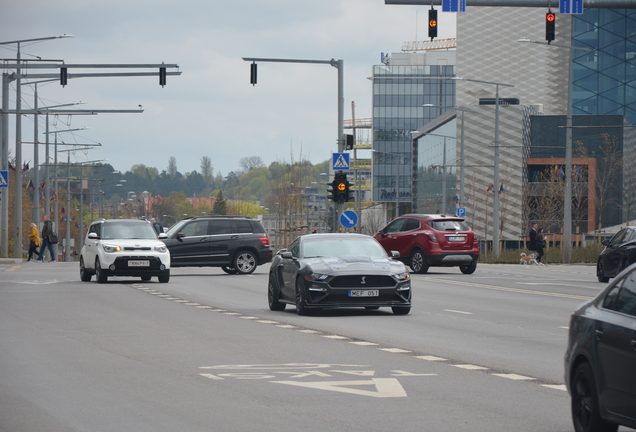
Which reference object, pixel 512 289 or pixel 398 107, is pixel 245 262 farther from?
pixel 398 107

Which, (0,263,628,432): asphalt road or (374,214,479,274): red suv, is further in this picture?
(374,214,479,274): red suv

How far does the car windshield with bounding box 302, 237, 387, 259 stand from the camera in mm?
19453

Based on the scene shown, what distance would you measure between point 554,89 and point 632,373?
121 metres

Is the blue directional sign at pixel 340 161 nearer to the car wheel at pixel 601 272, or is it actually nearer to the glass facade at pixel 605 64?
the car wheel at pixel 601 272

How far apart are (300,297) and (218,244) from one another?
1569 centimetres

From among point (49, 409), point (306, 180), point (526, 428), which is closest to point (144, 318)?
point (49, 409)

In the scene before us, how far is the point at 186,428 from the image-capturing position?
7.81 metres

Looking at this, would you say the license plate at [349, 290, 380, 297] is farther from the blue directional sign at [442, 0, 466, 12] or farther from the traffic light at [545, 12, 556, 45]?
the traffic light at [545, 12, 556, 45]

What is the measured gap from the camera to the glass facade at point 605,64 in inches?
4077

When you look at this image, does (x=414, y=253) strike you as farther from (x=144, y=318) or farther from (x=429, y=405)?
(x=429, y=405)

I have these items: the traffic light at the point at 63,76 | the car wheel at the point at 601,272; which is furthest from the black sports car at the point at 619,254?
the traffic light at the point at 63,76

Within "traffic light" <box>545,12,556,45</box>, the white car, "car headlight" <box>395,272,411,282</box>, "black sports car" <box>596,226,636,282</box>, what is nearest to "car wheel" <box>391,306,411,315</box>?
"car headlight" <box>395,272,411,282</box>

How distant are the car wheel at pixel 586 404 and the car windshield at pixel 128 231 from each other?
76.4 feet

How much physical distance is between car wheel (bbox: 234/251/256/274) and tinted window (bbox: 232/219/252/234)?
733mm
